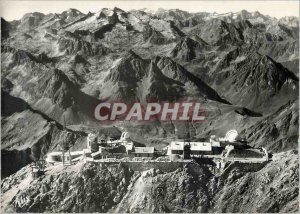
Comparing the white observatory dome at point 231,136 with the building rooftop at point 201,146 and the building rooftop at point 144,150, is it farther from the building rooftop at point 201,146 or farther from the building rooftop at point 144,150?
the building rooftop at point 144,150

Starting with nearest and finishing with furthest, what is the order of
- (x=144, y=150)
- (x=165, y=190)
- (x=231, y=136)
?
(x=165, y=190)
(x=144, y=150)
(x=231, y=136)

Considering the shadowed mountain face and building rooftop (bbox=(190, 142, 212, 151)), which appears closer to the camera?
the shadowed mountain face

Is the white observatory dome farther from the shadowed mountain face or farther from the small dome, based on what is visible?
the small dome

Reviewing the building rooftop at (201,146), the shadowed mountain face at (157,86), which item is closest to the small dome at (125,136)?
the shadowed mountain face at (157,86)

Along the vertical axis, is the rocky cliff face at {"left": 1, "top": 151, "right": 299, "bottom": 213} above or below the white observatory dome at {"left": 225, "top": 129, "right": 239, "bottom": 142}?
below

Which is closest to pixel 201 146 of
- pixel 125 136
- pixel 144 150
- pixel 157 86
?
pixel 144 150

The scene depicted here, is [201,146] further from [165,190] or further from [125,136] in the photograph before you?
[125,136]

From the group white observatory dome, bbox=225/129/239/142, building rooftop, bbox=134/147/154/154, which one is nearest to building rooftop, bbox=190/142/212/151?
white observatory dome, bbox=225/129/239/142

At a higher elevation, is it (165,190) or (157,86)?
(157,86)

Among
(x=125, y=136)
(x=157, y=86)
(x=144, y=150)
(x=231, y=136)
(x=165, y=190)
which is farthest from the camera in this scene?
(x=157, y=86)
